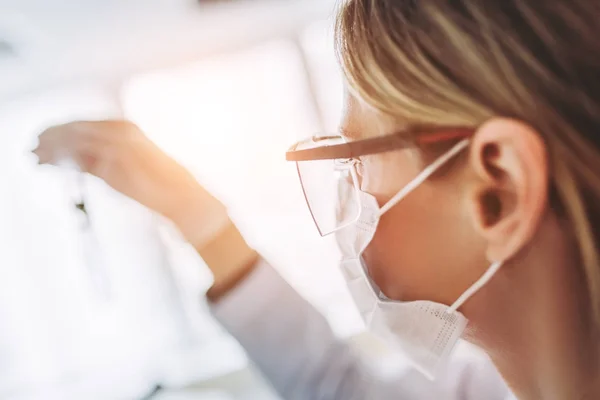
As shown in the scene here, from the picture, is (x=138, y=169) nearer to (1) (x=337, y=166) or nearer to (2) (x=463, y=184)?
(1) (x=337, y=166)

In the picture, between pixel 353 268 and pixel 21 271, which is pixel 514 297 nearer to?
pixel 353 268

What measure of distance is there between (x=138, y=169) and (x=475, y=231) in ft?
1.26

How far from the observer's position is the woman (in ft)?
1.36

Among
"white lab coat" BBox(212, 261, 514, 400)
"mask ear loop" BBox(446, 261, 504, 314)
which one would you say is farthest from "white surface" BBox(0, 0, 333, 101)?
"mask ear loop" BBox(446, 261, 504, 314)

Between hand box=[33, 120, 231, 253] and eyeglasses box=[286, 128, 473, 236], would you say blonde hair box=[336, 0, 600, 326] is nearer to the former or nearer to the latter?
eyeglasses box=[286, 128, 473, 236]

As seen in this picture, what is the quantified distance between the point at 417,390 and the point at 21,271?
563mm

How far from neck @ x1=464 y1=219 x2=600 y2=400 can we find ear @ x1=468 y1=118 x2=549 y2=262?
0.16 feet

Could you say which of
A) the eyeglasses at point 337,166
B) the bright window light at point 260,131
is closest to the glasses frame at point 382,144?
the eyeglasses at point 337,166

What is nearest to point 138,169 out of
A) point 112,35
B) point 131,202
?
point 131,202

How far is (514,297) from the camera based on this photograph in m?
0.51

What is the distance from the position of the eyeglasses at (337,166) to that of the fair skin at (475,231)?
0.05ft

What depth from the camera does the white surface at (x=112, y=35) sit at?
533 millimetres

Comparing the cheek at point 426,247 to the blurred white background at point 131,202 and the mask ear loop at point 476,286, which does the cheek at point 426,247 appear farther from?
the blurred white background at point 131,202

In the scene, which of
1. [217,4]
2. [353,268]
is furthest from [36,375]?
[217,4]
